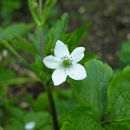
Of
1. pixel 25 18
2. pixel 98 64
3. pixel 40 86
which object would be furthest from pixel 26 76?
pixel 98 64

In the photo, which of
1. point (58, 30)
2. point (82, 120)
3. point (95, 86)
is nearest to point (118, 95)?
point (95, 86)

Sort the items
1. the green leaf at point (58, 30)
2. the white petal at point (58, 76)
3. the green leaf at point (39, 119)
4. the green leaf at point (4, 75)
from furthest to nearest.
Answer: the green leaf at point (39, 119), the green leaf at point (4, 75), the green leaf at point (58, 30), the white petal at point (58, 76)

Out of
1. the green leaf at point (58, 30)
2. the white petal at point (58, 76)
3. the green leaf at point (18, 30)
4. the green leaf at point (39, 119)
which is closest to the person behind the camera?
the white petal at point (58, 76)

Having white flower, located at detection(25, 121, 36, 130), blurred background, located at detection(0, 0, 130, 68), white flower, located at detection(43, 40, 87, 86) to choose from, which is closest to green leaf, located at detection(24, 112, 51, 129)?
white flower, located at detection(25, 121, 36, 130)

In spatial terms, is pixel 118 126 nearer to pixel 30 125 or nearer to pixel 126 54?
pixel 30 125

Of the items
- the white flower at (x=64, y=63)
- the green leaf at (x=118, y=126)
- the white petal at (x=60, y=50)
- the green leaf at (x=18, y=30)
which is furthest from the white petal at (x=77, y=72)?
the green leaf at (x=18, y=30)

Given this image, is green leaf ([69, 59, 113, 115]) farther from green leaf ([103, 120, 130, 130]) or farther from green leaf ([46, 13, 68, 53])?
green leaf ([46, 13, 68, 53])

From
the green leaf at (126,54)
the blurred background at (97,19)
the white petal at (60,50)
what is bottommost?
the white petal at (60,50)

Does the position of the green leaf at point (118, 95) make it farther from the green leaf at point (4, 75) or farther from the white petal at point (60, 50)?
the green leaf at point (4, 75)
